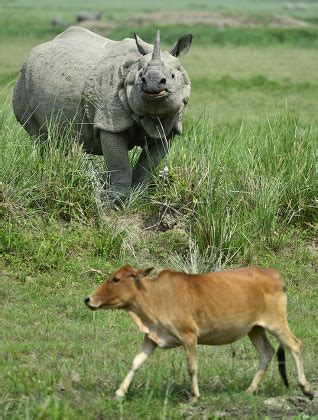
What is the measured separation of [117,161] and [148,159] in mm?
326

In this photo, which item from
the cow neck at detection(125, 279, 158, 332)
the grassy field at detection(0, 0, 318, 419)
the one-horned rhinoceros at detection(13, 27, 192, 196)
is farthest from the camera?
the one-horned rhinoceros at detection(13, 27, 192, 196)

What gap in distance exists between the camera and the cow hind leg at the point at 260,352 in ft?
21.1

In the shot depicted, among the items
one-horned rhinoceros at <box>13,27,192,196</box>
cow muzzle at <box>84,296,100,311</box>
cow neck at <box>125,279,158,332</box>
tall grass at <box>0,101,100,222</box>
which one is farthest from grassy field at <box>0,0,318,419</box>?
cow muzzle at <box>84,296,100,311</box>

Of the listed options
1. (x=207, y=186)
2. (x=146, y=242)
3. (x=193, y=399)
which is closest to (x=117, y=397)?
(x=193, y=399)

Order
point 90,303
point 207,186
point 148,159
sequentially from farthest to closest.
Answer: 1. point 148,159
2. point 207,186
3. point 90,303

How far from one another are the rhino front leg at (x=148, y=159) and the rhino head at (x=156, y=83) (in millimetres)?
394

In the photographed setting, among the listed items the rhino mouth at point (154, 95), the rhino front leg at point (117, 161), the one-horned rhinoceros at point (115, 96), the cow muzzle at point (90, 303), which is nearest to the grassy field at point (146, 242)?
the rhino front leg at point (117, 161)

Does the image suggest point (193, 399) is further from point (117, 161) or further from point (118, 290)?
point (117, 161)

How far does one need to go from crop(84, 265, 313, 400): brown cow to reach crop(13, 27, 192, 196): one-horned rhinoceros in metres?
3.59

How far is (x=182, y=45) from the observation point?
10.3 meters

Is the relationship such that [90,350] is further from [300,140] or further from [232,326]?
[300,140]

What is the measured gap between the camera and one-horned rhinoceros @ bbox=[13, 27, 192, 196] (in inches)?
387

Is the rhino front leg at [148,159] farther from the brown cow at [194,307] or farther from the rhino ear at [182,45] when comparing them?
the brown cow at [194,307]

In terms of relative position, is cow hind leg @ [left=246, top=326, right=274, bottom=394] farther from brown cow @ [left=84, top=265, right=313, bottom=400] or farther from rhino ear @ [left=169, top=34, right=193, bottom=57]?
rhino ear @ [left=169, top=34, right=193, bottom=57]
